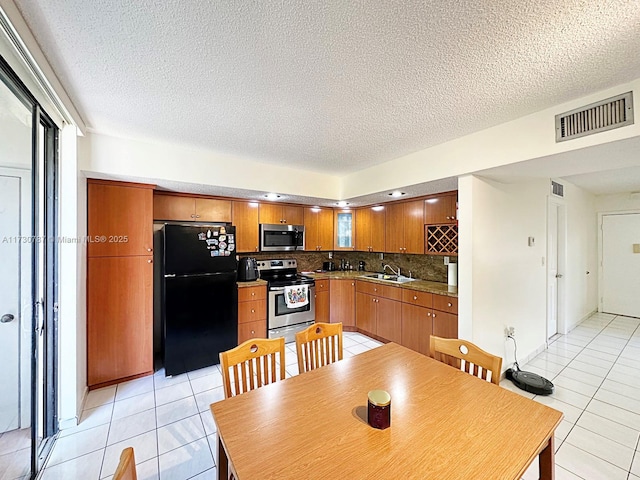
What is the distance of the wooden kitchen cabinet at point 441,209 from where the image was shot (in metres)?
3.38

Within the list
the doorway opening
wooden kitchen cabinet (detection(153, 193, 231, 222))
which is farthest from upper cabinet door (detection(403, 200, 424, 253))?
wooden kitchen cabinet (detection(153, 193, 231, 222))

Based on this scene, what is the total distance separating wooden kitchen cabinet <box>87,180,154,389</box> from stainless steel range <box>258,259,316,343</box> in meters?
1.42

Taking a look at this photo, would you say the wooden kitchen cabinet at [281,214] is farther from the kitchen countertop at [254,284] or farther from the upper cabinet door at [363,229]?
the upper cabinet door at [363,229]

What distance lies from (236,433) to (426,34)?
1.92 metres

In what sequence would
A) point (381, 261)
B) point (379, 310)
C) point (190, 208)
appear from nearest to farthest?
point (190, 208) < point (379, 310) < point (381, 261)

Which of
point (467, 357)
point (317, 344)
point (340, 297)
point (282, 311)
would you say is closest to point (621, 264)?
point (340, 297)

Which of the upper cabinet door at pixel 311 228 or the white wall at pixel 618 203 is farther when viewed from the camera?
the white wall at pixel 618 203

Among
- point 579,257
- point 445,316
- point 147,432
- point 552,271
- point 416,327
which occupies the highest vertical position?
point 579,257

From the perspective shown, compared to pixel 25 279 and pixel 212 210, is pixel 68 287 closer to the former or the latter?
pixel 25 279

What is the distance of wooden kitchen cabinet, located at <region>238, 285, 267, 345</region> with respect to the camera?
3.52 meters

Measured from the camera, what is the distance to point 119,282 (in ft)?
8.95

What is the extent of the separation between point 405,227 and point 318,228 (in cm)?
142

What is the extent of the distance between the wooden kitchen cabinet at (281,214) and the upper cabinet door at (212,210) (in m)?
0.49

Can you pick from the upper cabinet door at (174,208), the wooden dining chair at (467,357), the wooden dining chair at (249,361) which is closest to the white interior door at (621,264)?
the wooden dining chair at (467,357)
